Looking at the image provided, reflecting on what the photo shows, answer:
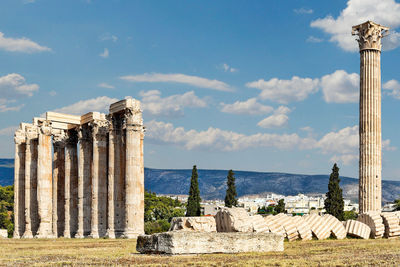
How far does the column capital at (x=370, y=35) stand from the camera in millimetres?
36125

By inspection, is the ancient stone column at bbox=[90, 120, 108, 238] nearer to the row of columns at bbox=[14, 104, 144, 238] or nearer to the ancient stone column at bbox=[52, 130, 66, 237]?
the row of columns at bbox=[14, 104, 144, 238]

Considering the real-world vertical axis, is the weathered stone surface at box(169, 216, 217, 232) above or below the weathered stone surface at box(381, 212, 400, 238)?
above

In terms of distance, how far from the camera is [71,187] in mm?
47625

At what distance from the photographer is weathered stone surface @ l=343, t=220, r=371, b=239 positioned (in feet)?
87.8

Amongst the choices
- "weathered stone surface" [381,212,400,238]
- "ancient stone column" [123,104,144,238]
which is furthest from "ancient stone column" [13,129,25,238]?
"weathered stone surface" [381,212,400,238]

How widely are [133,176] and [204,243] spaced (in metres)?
19.1

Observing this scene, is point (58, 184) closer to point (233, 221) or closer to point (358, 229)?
point (358, 229)

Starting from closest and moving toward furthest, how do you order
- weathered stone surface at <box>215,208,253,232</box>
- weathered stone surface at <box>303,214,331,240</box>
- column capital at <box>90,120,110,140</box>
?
weathered stone surface at <box>215,208,253,232</box> → weathered stone surface at <box>303,214,331,240</box> → column capital at <box>90,120,110,140</box>

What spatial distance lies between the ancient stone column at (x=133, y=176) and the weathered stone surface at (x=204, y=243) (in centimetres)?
1745

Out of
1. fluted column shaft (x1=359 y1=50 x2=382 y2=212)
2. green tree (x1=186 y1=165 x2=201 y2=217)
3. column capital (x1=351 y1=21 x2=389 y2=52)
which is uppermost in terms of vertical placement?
column capital (x1=351 y1=21 x2=389 y2=52)

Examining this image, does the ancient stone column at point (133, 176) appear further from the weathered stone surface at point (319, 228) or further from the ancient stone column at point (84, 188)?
the weathered stone surface at point (319, 228)

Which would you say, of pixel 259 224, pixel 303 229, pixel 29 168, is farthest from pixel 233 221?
pixel 29 168

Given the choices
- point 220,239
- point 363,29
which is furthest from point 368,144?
point 220,239

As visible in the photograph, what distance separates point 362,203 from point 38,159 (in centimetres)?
2737
